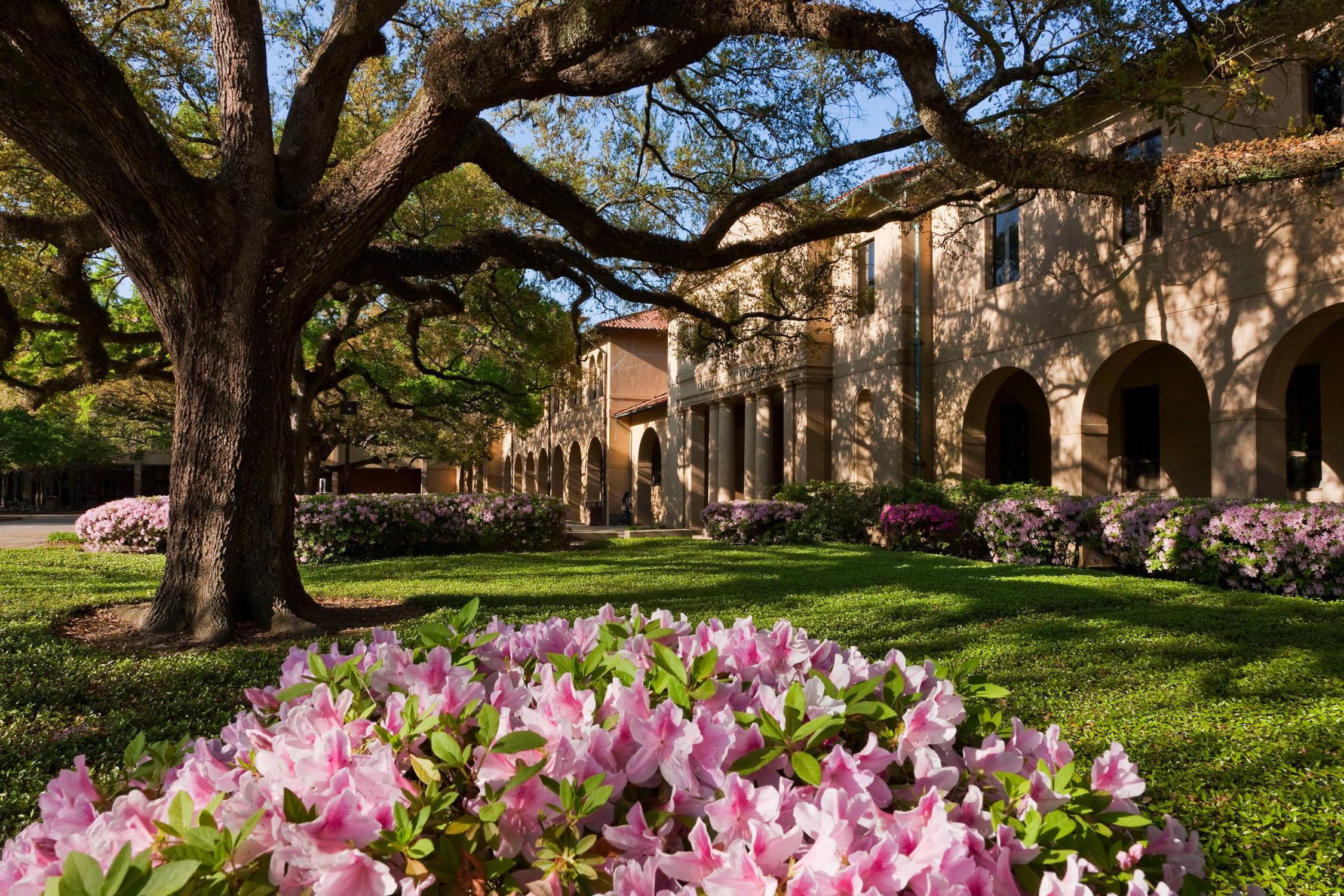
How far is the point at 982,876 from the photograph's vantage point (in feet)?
3.45

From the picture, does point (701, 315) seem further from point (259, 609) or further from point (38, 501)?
point (38, 501)

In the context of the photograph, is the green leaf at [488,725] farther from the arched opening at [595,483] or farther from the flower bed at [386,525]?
the arched opening at [595,483]

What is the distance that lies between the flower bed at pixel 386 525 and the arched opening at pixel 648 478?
16.0 m

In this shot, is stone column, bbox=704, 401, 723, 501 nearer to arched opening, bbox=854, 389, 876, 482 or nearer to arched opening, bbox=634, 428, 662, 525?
arched opening, bbox=634, 428, 662, 525

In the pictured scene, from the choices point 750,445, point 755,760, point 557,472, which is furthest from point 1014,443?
point 557,472

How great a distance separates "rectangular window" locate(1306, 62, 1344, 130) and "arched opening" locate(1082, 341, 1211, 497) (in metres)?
3.82

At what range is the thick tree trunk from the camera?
659cm

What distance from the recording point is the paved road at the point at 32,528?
20.0 metres

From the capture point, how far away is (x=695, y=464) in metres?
28.4

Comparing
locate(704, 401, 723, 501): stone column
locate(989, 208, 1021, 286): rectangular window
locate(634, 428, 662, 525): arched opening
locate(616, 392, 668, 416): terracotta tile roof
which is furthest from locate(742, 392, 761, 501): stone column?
locate(634, 428, 662, 525): arched opening

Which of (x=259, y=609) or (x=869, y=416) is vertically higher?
(x=869, y=416)

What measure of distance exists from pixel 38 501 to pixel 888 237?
53.4 m

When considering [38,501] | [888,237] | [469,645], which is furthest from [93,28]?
[38,501]

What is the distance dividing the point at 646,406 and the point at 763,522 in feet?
45.8
